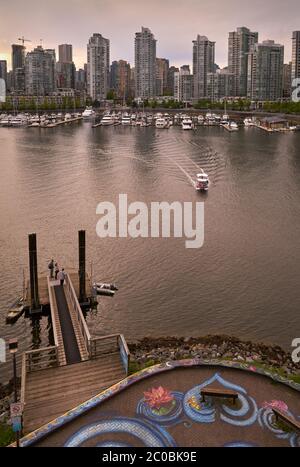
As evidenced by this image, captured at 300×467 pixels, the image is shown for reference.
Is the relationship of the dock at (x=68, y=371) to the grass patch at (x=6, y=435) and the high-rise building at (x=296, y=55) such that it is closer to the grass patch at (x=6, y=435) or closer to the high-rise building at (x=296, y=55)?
the grass patch at (x=6, y=435)

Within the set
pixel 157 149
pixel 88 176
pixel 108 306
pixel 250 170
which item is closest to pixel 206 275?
pixel 108 306

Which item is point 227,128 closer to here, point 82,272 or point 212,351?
point 82,272

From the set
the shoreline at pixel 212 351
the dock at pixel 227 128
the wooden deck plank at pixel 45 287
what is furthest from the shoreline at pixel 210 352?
the dock at pixel 227 128

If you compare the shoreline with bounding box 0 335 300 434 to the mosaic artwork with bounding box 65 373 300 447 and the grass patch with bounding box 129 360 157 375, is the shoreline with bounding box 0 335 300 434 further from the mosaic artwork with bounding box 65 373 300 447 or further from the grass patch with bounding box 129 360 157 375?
the mosaic artwork with bounding box 65 373 300 447
